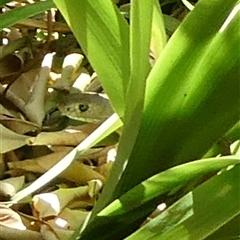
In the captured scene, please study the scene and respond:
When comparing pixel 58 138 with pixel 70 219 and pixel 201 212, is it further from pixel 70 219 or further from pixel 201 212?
pixel 201 212

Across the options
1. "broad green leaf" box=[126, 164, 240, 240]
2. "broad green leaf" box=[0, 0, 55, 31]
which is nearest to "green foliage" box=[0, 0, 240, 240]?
"broad green leaf" box=[126, 164, 240, 240]

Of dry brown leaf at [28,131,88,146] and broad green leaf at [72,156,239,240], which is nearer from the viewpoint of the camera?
broad green leaf at [72,156,239,240]

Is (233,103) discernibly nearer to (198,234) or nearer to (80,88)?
(198,234)

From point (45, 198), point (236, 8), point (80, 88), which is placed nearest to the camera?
point (236, 8)

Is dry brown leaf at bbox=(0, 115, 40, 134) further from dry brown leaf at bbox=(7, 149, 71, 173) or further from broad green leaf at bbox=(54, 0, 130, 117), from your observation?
broad green leaf at bbox=(54, 0, 130, 117)

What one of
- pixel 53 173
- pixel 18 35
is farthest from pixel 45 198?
pixel 18 35

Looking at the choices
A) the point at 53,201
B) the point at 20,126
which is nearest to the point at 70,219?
A: the point at 53,201
